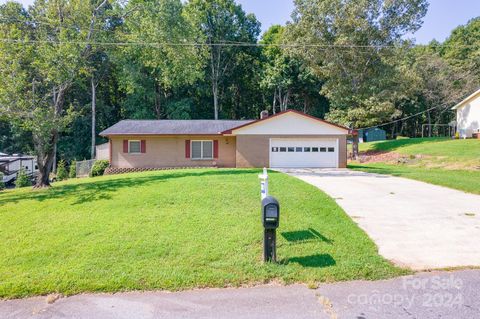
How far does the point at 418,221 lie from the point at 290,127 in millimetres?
12351

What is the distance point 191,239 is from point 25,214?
4.86 metres

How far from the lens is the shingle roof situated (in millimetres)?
18875

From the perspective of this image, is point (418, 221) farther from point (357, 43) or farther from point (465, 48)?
point (465, 48)

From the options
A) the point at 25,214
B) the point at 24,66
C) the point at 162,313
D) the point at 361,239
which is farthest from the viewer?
the point at 24,66

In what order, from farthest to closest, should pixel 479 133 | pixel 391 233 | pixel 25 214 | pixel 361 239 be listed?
pixel 479 133 → pixel 25 214 → pixel 391 233 → pixel 361 239

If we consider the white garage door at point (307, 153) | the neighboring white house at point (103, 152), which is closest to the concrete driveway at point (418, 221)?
the white garage door at point (307, 153)

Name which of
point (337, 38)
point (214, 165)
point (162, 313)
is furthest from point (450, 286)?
Answer: point (337, 38)

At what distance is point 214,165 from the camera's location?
1880cm

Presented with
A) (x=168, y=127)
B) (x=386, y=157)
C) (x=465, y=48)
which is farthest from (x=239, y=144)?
(x=465, y=48)

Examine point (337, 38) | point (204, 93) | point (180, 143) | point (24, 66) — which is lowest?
point (180, 143)

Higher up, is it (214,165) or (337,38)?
(337,38)

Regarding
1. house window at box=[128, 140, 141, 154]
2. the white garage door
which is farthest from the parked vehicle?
the white garage door

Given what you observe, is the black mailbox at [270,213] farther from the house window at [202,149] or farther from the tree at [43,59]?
the house window at [202,149]

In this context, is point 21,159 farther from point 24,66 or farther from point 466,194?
point 466,194
